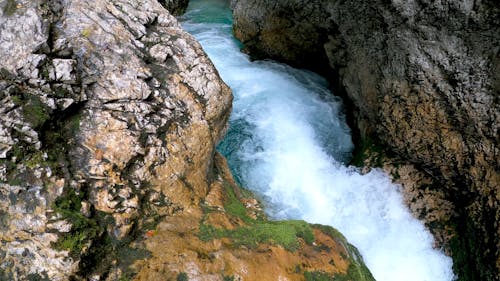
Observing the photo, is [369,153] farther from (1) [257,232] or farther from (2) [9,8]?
(2) [9,8]

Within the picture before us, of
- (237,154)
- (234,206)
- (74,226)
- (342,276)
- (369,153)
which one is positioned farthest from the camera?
(237,154)

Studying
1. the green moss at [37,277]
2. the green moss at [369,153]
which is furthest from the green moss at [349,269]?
the green moss at [369,153]

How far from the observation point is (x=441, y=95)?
6.25 m

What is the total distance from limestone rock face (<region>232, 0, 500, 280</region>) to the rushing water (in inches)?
23.9

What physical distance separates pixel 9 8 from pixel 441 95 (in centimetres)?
624

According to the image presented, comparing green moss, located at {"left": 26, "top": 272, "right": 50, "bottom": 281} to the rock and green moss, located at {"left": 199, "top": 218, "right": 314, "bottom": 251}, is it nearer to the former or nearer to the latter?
green moss, located at {"left": 199, "top": 218, "right": 314, "bottom": 251}

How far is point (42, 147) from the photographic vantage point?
384 centimetres

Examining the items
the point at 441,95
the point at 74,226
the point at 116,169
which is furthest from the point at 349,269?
the point at 441,95

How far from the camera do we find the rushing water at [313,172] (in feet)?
21.1

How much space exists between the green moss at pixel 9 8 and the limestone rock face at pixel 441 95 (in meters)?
5.58

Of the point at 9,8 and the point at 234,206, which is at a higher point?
the point at 9,8

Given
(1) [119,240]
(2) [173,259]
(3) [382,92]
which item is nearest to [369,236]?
(3) [382,92]

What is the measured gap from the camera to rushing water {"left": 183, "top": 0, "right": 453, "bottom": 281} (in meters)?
6.43

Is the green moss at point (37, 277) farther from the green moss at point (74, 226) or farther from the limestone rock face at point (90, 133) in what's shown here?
the green moss at point (74, 226)
